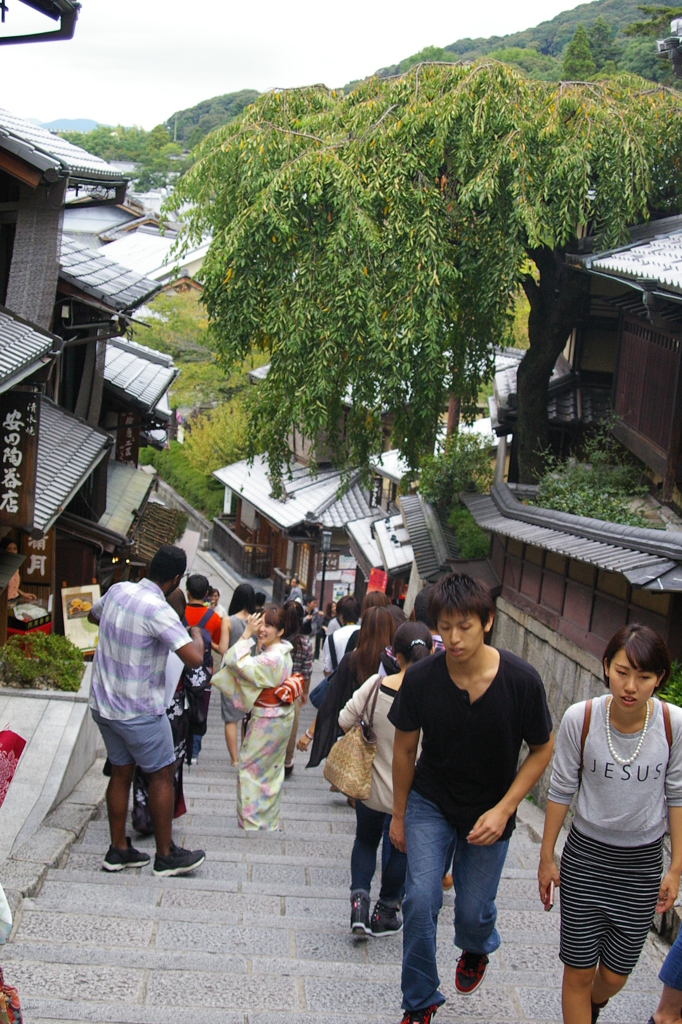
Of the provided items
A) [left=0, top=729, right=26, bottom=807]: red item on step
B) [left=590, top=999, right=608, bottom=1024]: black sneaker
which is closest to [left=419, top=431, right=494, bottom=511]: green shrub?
[left=590, top=999, right=608, bottom=1024]: black sneaker

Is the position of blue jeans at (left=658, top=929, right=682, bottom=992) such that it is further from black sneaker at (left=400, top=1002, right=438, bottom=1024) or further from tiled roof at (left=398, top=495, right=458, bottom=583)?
tiled roof at (left=398, top=495, right=458, bottom=583)

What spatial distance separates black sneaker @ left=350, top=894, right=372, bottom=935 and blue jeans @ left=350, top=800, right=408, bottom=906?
0.19 ft

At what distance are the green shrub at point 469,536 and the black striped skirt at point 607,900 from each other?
1108cm

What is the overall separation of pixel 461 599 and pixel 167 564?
2126 mm

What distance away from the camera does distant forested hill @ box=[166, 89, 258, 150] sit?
118438mm

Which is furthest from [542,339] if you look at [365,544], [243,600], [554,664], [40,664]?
[365,544]

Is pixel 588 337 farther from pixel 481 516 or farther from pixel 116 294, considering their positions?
pixel 116 294

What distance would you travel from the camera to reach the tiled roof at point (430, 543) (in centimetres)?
1588

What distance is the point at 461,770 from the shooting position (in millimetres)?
3816

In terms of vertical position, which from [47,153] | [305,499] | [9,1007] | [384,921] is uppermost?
[47,153]

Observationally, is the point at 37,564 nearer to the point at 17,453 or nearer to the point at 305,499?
the point at 17,453

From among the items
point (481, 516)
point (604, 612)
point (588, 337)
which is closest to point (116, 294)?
point (481, 516)

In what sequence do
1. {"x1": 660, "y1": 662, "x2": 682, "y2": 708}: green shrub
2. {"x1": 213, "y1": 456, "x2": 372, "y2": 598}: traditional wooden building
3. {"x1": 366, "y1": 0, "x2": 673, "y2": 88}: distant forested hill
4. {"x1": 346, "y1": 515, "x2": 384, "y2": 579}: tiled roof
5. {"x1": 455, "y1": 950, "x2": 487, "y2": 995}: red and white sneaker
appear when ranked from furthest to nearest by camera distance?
{"x1": 366, "y1": 0, "x2": 673, "y2": 88}: distant forested hill, {"x1": 213, "y1": 456, "x2": 372, "y2": 598}: traditional wooden building, {"x1": 346, "y1": 515, "x2": 384, "y2": 579}: tiled roof, {"x1": 660, "y1": 662, "x2": 682, "y2": 708}: green shrub, {"x1": 455, "y1": 950, "x2": 487, "y2": 995}: red and white sneaker

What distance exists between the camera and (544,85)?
1300 centimetres
